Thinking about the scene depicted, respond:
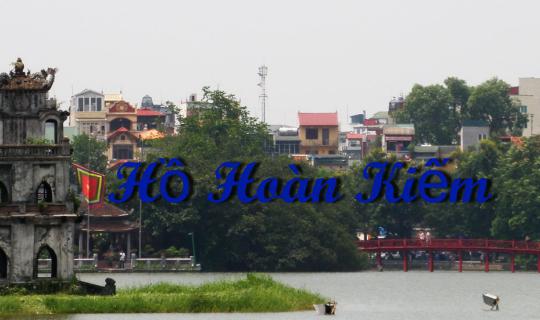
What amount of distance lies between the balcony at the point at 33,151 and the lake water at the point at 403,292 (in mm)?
8772

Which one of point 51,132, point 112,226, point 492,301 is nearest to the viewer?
point 51,132

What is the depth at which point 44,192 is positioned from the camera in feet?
311

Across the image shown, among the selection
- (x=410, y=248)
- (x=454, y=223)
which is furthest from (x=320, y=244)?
Result: (x=454, y=223)

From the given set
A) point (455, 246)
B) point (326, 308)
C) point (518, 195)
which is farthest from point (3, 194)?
point (518, 195)

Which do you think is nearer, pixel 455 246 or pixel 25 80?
pixel 25 80

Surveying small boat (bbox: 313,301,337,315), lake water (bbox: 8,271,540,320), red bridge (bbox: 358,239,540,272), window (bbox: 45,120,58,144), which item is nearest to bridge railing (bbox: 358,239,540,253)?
red bridge (bbox: 358,239,540,272)

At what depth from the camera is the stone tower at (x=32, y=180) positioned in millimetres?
93188

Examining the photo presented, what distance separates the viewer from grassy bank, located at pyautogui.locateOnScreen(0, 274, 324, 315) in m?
87.6

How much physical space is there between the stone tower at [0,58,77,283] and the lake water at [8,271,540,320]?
6.03 m

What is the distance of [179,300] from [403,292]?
36.9 metres

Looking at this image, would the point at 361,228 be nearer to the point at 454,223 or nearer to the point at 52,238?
the point at 454,223

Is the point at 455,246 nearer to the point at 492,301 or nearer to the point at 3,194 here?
the point at 492,301

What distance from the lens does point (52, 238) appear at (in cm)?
9369

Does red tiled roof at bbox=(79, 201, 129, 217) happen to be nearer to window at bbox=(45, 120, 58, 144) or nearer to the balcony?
window at bbox=(45, 120, 58, 144)
